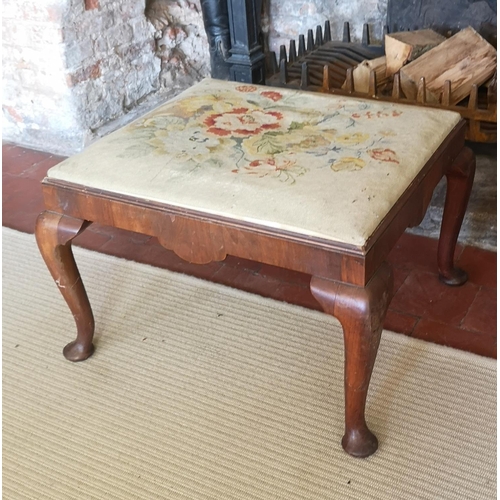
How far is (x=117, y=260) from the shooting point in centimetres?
174

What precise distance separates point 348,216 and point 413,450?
47cm

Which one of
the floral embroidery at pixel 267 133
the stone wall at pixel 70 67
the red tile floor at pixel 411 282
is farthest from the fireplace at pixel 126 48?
the floral embroidery at pixel 267 133

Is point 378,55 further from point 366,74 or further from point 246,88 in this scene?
point 246,88

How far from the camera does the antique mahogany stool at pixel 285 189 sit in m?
0.98

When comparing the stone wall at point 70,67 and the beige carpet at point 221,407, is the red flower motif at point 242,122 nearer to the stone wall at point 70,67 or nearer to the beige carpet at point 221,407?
the beige carpet at point 221,407

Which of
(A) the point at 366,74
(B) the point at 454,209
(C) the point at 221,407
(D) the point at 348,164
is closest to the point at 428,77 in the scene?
(A) the point at 366,74

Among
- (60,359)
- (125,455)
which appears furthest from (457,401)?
(60,359)

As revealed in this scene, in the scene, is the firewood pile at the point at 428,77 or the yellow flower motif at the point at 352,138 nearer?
the yellow flower motif at the point at 352,138

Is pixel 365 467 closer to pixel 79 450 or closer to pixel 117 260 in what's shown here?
pixel 79 450

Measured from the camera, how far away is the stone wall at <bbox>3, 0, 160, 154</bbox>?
208 centimetres

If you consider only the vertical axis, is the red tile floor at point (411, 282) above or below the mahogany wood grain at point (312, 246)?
below

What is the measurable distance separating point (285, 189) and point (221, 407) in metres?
0.48

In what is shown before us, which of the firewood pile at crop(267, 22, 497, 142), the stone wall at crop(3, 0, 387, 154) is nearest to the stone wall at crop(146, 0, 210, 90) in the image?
the stone wall at crop(3, 0, 387, 154)

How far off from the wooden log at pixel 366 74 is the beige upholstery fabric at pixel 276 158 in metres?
0.51
